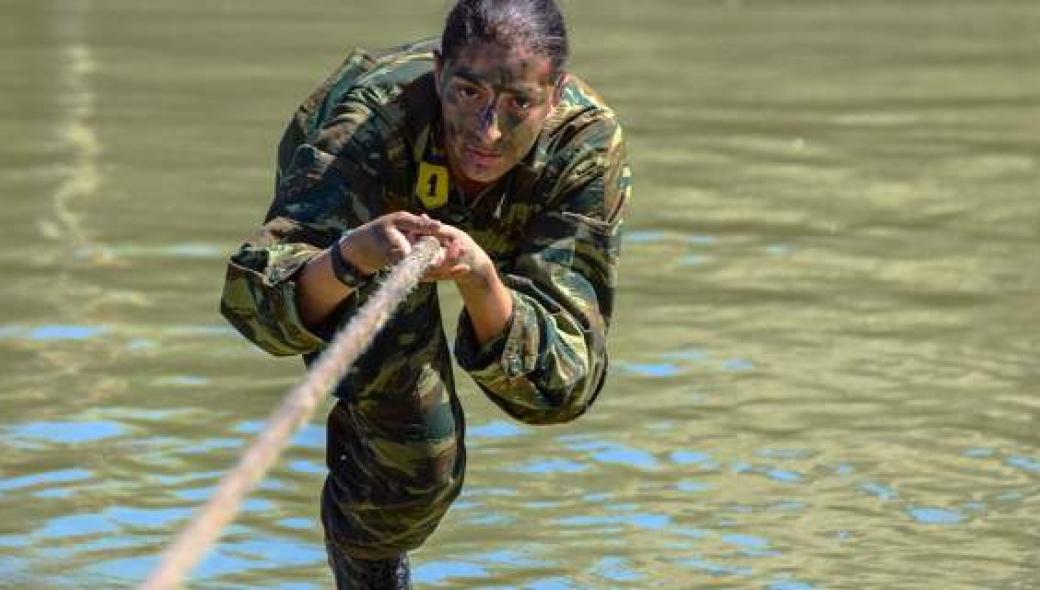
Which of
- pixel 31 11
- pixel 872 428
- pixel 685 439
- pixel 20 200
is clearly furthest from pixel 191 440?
pixel 31 11

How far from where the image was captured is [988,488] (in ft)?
18.1

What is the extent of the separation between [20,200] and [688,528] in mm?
4008

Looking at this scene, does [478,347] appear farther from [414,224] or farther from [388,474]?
[388,474]

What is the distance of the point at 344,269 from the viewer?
3.39m

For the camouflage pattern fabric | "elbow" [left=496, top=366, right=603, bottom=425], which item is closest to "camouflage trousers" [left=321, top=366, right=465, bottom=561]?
the camouflage pattern fabric

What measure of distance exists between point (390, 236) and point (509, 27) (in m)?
0.49

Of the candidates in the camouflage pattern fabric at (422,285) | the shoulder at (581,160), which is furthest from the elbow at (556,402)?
the shoulder at (581,160)

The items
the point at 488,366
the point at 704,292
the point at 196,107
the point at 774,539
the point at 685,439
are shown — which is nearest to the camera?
the point at 488,366

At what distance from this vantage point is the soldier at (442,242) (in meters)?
3.53

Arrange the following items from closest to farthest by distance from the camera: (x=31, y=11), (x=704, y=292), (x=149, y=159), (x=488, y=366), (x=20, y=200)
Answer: (x=488, y=366) < (x=704, y=292) < (x=20, y=200) < (x=149, y=159) < (x=31, y=11)

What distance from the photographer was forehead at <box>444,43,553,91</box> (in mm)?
3545

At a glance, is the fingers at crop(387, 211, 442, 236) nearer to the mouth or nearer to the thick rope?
the thick rope

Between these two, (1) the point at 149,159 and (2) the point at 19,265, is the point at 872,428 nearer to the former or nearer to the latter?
(2) the point at 19,265

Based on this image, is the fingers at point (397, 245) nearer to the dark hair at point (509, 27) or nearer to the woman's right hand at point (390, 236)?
the woman's right hand at point (390, 236)
